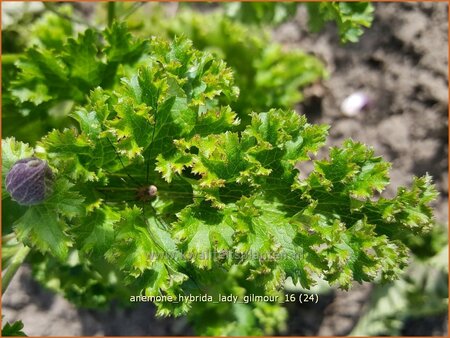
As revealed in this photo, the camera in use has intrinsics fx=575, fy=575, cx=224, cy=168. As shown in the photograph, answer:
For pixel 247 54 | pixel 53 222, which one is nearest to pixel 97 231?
Answer: pixel 53 222

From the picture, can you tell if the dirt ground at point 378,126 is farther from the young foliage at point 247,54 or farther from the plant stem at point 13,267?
the plant stem at point 13,267

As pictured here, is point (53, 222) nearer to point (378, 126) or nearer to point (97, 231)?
point (97, 231)

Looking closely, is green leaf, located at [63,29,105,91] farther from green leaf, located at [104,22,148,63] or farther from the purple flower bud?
the purple flower bud

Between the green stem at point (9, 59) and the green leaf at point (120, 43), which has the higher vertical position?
Result: the green leaf at point (120, 43)

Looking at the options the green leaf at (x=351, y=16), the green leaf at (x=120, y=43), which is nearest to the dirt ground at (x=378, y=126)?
the green leaf at (x=351, y=16)

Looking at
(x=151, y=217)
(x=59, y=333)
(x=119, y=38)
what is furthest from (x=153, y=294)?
(x=59, y=333)
